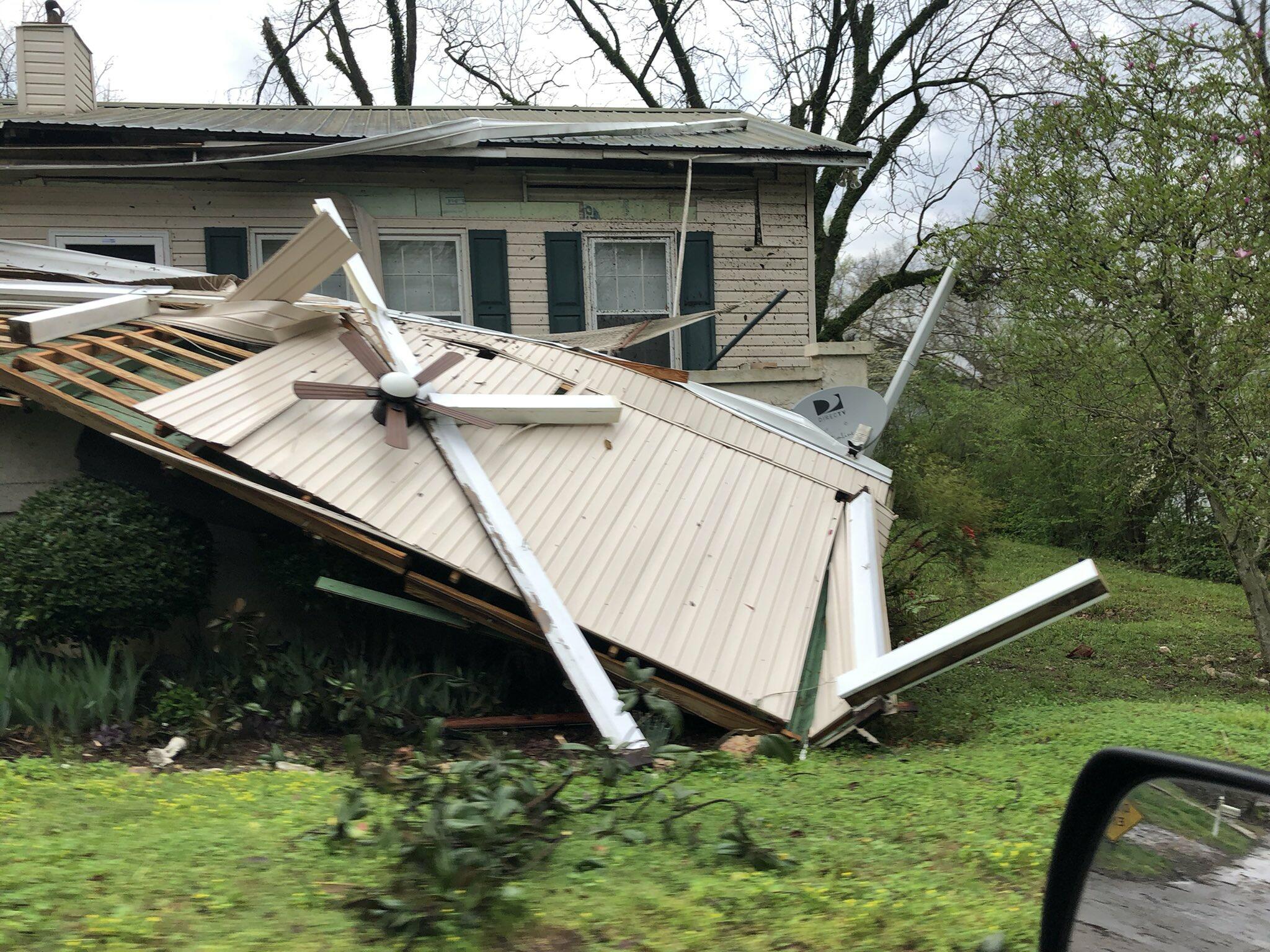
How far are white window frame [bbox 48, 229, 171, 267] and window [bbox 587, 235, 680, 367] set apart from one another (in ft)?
16.6

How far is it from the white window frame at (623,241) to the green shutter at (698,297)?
0.42ft

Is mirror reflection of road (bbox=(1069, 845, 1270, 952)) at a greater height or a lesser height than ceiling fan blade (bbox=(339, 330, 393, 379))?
lesser

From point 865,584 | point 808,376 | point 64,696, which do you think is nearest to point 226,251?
point 808,376

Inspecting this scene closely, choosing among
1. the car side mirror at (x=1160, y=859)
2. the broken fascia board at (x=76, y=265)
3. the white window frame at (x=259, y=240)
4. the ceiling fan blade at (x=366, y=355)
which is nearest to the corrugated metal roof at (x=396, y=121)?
the white window frame at (x=259, y=240)

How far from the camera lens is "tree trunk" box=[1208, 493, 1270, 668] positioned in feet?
30.0

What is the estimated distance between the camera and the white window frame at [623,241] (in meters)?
12.4

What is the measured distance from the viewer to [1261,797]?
146 centimetres

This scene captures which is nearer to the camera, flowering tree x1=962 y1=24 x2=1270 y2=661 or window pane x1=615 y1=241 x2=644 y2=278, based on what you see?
flowering tree x1=962 y1=24 x2=1270 y2=661

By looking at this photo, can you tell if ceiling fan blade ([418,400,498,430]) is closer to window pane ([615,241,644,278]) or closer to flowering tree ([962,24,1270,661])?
flowering tree ([962,24,1270,661])

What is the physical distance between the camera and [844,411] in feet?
34.3

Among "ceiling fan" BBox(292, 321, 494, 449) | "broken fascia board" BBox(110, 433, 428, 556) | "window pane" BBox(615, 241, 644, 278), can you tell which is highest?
"window pane" BBox(615, 241, 644, 278)

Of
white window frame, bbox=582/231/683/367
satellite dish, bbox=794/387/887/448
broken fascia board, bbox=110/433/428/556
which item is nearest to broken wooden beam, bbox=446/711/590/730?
broken fascia board, bbox=110/433/428/556

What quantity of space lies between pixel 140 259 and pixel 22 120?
1821 millimetres

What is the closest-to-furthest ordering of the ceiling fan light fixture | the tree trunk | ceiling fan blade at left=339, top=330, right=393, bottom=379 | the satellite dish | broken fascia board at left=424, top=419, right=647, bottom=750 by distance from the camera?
broken fascia board at left=424, top=419, right=647, bottom=750
the ceiling fan light fixture
ceiling fan blade at left=339, top=330, right=393, bottom=379
the tree trunk
the satellite dish
